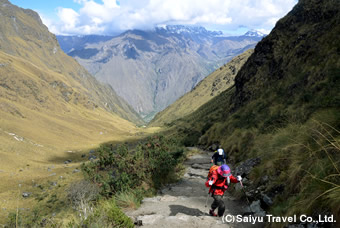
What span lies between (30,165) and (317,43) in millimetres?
47264

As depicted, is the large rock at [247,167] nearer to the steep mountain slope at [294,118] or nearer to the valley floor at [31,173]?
the steep mountain slope at [294,118]

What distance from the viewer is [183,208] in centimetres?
765

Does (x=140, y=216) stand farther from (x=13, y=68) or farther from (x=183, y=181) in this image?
(x=13, y=68)

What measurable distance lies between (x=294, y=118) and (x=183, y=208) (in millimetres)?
7034

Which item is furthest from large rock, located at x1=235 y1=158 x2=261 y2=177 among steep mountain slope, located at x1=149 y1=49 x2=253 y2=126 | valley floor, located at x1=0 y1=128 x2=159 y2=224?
steep mountain slope, located at x1=149 y1=49 x2=253 y2=126

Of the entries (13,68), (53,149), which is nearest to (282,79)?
(53,149)

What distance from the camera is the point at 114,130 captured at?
12812 centimetres

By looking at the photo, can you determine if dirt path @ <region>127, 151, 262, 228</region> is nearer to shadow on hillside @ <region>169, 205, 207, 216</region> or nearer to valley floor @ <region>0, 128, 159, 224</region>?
shadow on hillside @ <region>169, 205, 207, 216</region>

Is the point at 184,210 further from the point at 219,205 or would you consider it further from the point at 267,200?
the point at 267,200

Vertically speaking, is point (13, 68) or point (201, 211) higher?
point (13, 68)

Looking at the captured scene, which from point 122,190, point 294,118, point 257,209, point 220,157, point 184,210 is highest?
point 294,118

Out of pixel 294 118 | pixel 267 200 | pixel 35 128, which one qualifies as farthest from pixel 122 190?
pixel 35 128

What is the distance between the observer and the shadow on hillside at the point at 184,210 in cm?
717

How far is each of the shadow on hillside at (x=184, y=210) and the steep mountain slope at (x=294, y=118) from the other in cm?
181
